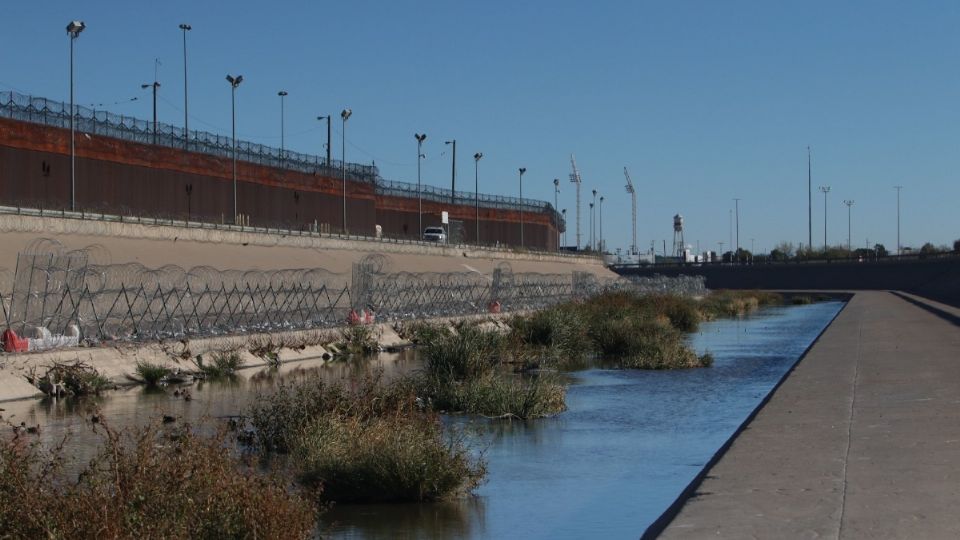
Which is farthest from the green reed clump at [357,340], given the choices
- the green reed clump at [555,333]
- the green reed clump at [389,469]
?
the green reed clump at [389,469]

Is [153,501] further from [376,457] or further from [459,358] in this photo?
[459,358]

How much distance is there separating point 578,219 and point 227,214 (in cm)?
11119

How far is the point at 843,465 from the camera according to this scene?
10711mm

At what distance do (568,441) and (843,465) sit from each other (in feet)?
19.1

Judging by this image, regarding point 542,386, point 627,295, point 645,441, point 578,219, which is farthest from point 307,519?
point 578,219

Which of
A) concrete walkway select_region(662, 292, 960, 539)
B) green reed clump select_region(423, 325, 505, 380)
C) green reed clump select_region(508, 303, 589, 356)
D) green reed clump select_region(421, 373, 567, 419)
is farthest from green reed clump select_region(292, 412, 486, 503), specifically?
green reed clump select_region(508, 303, 589, 356)

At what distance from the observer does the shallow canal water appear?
11070mm

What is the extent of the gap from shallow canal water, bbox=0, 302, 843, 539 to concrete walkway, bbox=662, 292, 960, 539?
1.02 metres

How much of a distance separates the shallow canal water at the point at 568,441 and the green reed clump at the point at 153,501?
229 centimetres

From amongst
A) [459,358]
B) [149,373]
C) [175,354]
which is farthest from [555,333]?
[149,373]

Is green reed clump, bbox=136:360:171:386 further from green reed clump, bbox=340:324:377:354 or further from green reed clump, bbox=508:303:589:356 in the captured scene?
green reed clump, bbox=508:303:589:356

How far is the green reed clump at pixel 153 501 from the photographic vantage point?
7457 mm

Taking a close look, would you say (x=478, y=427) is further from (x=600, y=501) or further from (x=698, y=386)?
(x=698, y=386)

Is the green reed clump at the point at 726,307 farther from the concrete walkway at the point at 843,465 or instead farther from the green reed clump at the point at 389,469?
the green reed clump at the point at 389,469
